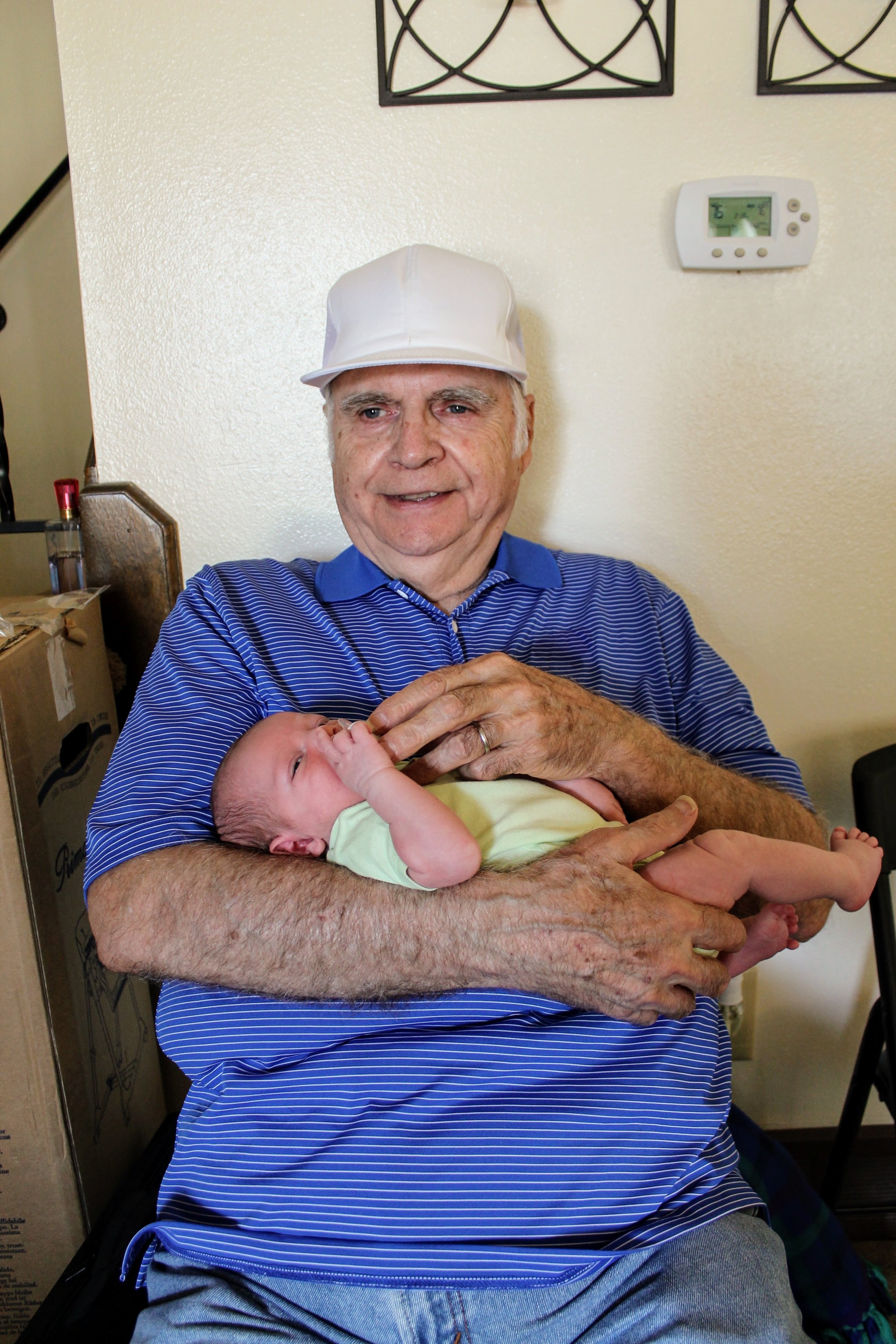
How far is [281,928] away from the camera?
1069 millimetres

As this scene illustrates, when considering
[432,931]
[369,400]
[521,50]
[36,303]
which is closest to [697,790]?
[432,931]

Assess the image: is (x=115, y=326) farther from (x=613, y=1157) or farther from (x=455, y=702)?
(x=613, y=1157)

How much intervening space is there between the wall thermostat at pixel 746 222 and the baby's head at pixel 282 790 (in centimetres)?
109

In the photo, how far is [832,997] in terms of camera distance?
1893 millimetres

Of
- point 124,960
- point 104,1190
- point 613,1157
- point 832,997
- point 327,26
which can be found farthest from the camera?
point 832,997

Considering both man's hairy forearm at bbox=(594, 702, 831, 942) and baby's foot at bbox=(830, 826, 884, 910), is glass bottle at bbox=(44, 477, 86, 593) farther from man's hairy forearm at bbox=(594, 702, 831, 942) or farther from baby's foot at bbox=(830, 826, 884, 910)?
baby's foot at bbox=(830, 826, 884, 910)

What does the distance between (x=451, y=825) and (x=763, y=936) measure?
A: 510 mm

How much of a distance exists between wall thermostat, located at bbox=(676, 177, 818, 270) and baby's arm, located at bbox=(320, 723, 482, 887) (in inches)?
44.7

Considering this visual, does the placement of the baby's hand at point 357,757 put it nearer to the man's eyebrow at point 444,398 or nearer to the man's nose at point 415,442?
the man's nose at point 415,442

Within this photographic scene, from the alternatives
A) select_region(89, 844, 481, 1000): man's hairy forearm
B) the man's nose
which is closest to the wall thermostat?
the man's nose

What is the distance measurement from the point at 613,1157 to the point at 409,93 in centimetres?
165

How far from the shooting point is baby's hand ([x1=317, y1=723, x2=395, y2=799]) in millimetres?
1002

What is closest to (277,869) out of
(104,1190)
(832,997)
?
(104,1190)

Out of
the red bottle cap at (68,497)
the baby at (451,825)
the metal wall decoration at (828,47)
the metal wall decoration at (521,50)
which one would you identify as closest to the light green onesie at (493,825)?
the baby at (451,825)
